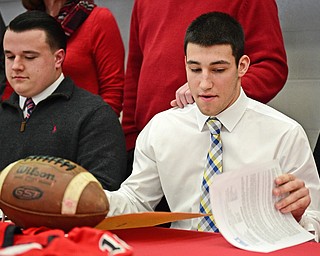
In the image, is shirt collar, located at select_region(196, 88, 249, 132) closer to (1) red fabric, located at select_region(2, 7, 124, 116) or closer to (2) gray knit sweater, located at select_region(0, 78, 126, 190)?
(2) gray knit sweater, located at select_region(0, 78, 126, 190)

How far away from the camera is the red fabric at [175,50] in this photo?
6.70ft

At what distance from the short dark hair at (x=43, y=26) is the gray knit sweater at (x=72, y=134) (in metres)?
0.15

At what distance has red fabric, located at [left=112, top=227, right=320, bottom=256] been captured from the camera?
48.9 inches

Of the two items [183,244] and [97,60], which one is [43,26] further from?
[183,244]

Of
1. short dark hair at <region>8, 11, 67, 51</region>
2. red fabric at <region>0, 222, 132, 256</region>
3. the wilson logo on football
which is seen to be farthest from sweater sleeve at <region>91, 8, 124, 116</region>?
red fabric at <region>0, 222, 132, 256</region>

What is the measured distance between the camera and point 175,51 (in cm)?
214

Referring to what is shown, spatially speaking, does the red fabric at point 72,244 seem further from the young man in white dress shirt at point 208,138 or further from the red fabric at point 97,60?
the red fabric at point 97,60

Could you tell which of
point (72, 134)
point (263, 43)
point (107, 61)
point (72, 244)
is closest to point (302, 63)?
point (263, 43)

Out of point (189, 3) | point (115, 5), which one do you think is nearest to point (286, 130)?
point (189, 3)

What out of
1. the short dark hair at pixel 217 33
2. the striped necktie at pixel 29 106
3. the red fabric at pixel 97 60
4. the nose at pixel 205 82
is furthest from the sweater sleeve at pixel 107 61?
the nose at pixel 205 82

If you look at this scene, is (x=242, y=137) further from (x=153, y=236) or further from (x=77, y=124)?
(x=77, y=124)

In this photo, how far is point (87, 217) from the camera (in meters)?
1.17

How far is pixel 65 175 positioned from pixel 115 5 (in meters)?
2.14

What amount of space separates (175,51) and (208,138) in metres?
0.48
